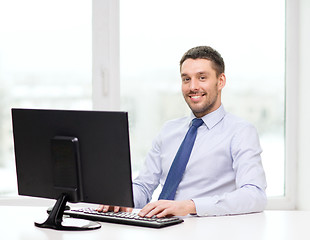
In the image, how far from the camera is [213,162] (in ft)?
7.77

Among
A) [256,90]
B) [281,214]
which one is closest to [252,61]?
[256,90]

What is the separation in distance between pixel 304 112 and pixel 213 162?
1.62 metres

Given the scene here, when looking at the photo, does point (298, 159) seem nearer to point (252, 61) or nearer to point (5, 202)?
point (252, 61)

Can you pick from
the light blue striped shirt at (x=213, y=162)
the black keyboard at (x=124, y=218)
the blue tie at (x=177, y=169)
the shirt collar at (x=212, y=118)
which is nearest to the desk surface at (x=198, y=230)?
the black keyboard at (x=124, y=218)

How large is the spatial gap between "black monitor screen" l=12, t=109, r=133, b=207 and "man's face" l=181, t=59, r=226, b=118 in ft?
2.50

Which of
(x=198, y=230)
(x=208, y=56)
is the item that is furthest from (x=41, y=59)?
(x=198, y=230)

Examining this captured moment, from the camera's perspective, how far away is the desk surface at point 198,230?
1.71 m

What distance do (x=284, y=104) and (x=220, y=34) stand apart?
2.29ft

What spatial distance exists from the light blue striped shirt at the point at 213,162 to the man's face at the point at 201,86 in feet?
0.16

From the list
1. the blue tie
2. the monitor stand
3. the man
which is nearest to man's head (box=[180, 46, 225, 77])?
the man

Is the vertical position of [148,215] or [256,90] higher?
[256,90]

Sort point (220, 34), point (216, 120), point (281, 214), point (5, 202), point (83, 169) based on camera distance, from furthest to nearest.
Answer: point (220, 34)
point (5, 202)
point (216, 120)
point (281, 214)
point (83, 169)

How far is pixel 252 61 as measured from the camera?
385 centimetres

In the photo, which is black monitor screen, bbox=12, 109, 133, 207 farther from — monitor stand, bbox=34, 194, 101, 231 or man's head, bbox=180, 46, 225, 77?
man's head, bbox=180, 46, 225, 77
